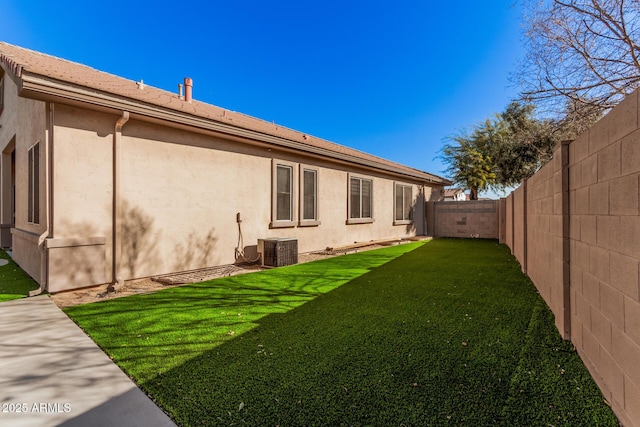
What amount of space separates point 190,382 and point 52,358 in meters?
1.48

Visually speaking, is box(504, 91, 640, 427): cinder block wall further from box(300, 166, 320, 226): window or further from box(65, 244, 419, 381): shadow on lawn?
box(300, 166, 320, 226): window

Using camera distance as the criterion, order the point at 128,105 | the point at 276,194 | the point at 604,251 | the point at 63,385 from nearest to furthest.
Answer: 1. the point at 604,251
2. the point at 63,385
3. the point at 128,105
4. the point at 276,194

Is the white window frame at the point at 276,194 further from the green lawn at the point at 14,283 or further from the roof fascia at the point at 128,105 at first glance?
the green lawn at the point at 14,283

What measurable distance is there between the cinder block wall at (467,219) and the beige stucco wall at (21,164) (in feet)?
50.0

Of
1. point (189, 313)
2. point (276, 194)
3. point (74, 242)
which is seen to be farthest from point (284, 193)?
point (189, 313)

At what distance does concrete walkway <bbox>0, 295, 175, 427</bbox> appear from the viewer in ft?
6.27

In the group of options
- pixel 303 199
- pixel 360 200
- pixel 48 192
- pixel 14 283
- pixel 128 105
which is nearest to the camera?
pixel 48 192

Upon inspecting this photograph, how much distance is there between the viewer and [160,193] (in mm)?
6055

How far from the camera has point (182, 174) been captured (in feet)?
21.0

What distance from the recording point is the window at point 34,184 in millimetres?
5708

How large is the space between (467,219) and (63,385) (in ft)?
51.4

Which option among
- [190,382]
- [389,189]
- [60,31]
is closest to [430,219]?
[389,189]

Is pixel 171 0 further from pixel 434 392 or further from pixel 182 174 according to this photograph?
pixel 434 392

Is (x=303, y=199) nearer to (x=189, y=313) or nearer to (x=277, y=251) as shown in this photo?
(x=277, y=251)
